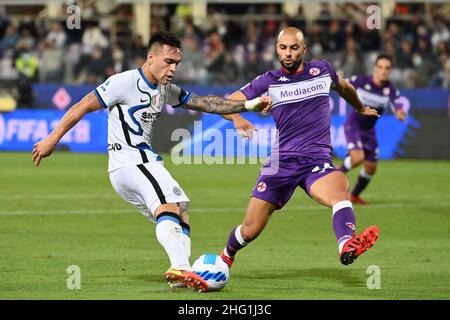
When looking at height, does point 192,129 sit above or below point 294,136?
above

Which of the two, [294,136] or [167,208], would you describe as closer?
[167,208]

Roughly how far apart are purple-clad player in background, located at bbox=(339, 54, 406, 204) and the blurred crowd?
9.16 m

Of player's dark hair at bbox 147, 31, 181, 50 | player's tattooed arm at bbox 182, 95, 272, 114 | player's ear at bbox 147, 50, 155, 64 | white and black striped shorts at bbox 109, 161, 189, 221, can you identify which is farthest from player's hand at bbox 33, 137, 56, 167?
player's tattooed arm at bbox 182, 95, 272, 114

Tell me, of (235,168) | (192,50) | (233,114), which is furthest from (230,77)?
(233,114)

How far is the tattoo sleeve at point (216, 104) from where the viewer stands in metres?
9.83

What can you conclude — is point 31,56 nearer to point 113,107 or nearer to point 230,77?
point 230,77

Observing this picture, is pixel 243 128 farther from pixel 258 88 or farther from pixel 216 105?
pixel 258 88

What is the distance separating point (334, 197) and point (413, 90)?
56.5 feet

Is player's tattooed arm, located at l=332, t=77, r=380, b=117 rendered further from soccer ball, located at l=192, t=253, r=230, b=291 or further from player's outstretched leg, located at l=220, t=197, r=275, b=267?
soccer ball, located at l=192, t=253, r=230, b=291

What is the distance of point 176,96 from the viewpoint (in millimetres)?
9891

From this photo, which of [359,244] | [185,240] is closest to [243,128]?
[185,240]

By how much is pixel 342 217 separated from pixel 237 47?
2105cm

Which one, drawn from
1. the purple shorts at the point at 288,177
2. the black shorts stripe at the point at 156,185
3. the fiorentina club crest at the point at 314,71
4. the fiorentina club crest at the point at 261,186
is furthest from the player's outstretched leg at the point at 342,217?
the black shorts stripe at the point at 156,185

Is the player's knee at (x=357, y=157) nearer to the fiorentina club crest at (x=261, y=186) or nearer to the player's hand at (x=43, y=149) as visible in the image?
the fiorentina club crest at (x=261, y=186)
